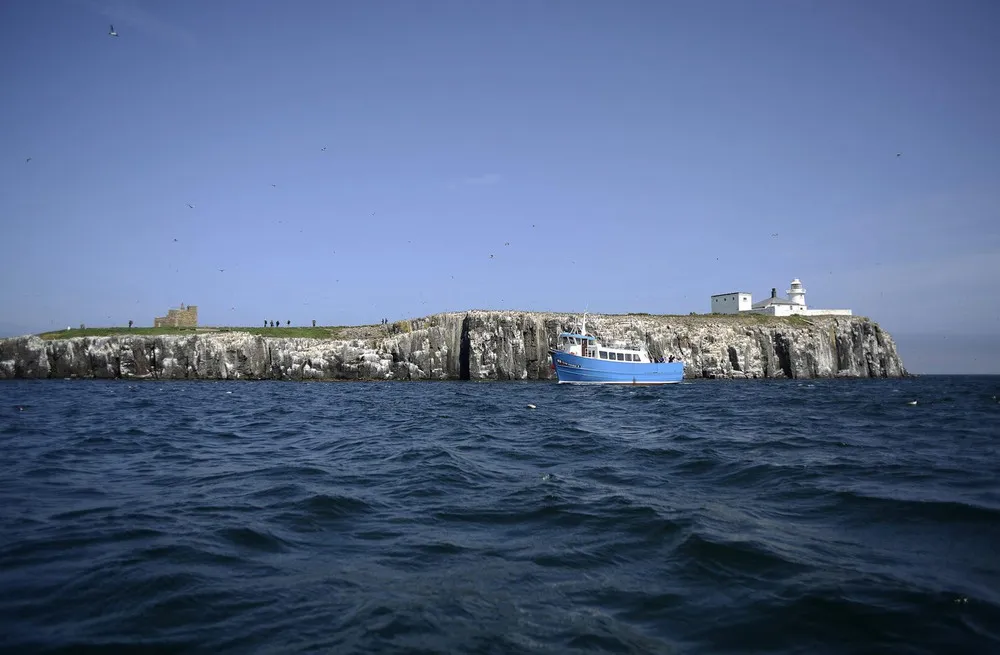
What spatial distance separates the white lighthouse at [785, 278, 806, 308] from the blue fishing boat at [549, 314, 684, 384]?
5022cm

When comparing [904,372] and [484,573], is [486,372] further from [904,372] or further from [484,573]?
[904,372]

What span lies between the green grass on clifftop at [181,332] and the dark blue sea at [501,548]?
68.0m

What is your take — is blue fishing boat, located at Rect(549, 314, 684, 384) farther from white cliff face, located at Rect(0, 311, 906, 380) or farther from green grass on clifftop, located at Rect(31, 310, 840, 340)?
green grass on clifftop, located at Rect(31, 310, 840, 340)

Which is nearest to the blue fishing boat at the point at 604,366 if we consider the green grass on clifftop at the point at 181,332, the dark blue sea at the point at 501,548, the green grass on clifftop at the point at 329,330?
the green grass on clifftop at the point at 329,330

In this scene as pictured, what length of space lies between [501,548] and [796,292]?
4282 inches

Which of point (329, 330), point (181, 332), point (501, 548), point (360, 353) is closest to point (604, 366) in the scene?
point (360, 353)

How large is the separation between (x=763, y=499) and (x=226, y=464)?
11.2 metres

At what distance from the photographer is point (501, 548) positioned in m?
7.07

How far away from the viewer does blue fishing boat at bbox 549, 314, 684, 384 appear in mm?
58562

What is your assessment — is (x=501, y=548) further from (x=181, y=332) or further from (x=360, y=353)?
(x=181, y=332)

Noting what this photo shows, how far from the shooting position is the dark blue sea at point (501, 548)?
4.82 metres

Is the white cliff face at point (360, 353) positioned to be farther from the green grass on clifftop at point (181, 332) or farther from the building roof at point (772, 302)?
the building roof at point (772, 302)

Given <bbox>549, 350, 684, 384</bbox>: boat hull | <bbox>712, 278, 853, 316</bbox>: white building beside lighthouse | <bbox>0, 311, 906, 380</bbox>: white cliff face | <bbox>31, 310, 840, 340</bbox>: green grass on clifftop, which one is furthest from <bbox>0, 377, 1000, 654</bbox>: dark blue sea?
<bbox>712, 278, 853, 316</bbox>: white building beside lighthouse

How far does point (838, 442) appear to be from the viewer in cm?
1584
